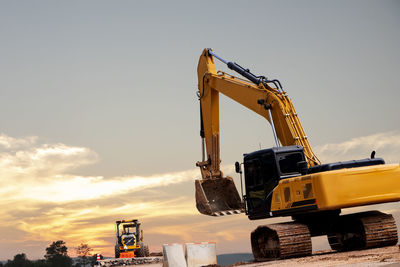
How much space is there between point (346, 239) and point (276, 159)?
3.37m

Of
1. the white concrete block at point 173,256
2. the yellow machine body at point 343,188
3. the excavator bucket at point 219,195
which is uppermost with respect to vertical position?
the excavator bucket at point 219,195

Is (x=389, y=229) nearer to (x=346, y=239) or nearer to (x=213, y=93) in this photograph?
(x=346, y=239)

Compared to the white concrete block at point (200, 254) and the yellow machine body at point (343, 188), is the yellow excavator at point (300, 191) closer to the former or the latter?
the yellow machine body at point (343, 188)

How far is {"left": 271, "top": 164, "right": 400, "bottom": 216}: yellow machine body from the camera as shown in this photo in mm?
14148

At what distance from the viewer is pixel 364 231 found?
1520cm

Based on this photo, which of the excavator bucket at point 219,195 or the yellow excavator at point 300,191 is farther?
the excavator bucket at point 219,195

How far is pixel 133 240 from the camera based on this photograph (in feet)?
100

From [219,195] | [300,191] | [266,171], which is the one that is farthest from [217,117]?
[300,191]

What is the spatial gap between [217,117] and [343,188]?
9427mm

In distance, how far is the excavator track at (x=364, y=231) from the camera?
1525cm

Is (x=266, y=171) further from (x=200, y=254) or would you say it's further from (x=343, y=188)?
(x=200, y=254)

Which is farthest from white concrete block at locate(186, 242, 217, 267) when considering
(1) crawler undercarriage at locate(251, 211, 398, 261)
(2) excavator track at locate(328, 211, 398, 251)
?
(2) excavator track at locate(328, 211, 398, 251)

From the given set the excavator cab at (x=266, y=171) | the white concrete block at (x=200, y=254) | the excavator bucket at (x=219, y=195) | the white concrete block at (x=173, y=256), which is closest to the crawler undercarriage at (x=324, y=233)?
→ the excavator cab at (x=266, y=171)

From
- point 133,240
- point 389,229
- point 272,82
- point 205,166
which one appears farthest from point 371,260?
point 133,240
